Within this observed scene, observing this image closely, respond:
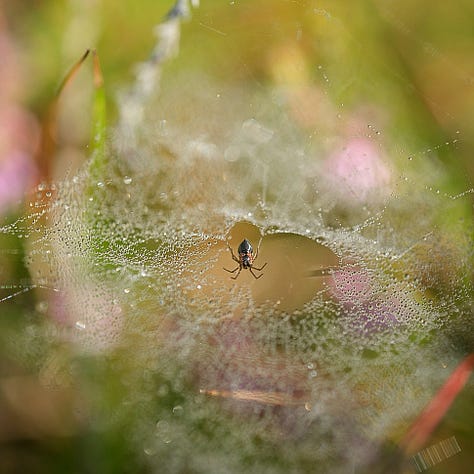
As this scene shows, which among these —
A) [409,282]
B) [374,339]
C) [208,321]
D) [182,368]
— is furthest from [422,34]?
[182,368]

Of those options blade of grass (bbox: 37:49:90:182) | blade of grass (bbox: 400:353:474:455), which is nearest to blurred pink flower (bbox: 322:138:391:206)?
blade of grass (bbox: 400:353:474:455)

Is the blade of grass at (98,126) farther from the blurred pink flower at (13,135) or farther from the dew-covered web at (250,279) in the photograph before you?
the blurred pink flower at (13,135)

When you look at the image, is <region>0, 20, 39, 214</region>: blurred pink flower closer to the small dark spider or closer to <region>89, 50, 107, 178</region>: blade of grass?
<region>89, 50, 107, 178</region>: blade of grass

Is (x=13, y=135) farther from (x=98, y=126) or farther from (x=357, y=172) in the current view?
(x=357, y=172)

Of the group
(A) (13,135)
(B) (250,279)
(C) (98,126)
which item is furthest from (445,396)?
(A) (13,135)

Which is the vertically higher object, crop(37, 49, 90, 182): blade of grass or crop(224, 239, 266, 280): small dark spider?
crop(37, 49, 90, 182): blade of grass

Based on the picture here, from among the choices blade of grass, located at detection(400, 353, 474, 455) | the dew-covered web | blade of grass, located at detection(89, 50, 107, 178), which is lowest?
blade of grass, located at detection(400, 353, 474, 455)

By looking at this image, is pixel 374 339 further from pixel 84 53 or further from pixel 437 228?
pixel 84 53

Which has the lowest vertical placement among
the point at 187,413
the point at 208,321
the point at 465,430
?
the point at 465,430
